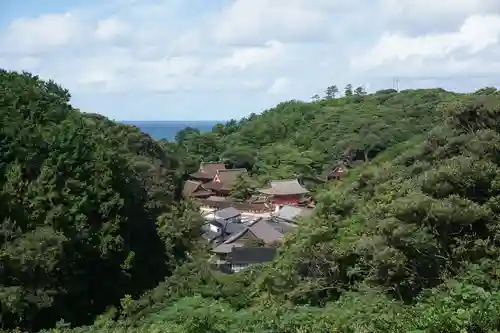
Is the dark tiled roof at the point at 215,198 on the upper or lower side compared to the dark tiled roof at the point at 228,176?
lower

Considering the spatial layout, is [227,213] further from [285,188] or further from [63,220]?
[63,220]

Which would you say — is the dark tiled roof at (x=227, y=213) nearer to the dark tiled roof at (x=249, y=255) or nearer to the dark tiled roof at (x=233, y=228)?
the dark tiled roof at (x=233, y=228)

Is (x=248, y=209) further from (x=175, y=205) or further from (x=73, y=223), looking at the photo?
(x=73, y=223)

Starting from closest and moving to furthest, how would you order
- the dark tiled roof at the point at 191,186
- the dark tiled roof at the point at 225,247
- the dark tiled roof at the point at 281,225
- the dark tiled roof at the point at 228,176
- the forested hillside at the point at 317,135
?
the dark tiled roof at the point at 225,247, the dark tiled roof at the point at 281,225, the dark tiled roof at the point at 191,186, the dark tiled roof at the point at 228,176, the forested hillside at the point at 317,135

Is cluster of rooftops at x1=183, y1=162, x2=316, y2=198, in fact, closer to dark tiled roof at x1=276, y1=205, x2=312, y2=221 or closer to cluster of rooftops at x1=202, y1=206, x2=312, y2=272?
dark tiled roof at x1=276, y1=205, x2=312, y2=221

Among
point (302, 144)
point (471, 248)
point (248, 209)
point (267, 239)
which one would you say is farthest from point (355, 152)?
point (471, 248)

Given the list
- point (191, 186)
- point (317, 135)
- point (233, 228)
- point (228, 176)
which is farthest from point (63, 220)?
point (317, 135)

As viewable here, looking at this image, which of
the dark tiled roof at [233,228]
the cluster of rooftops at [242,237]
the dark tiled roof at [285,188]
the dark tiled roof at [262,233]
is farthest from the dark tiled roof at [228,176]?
the dark tiled roof at [262,233]

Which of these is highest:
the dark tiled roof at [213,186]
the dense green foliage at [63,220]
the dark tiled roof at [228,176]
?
the dense green foliage at [63,220]

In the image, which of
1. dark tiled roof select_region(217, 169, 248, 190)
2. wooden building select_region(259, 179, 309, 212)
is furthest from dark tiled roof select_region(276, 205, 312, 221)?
dark tiled roof select_region(217, 169, 248, 190)
